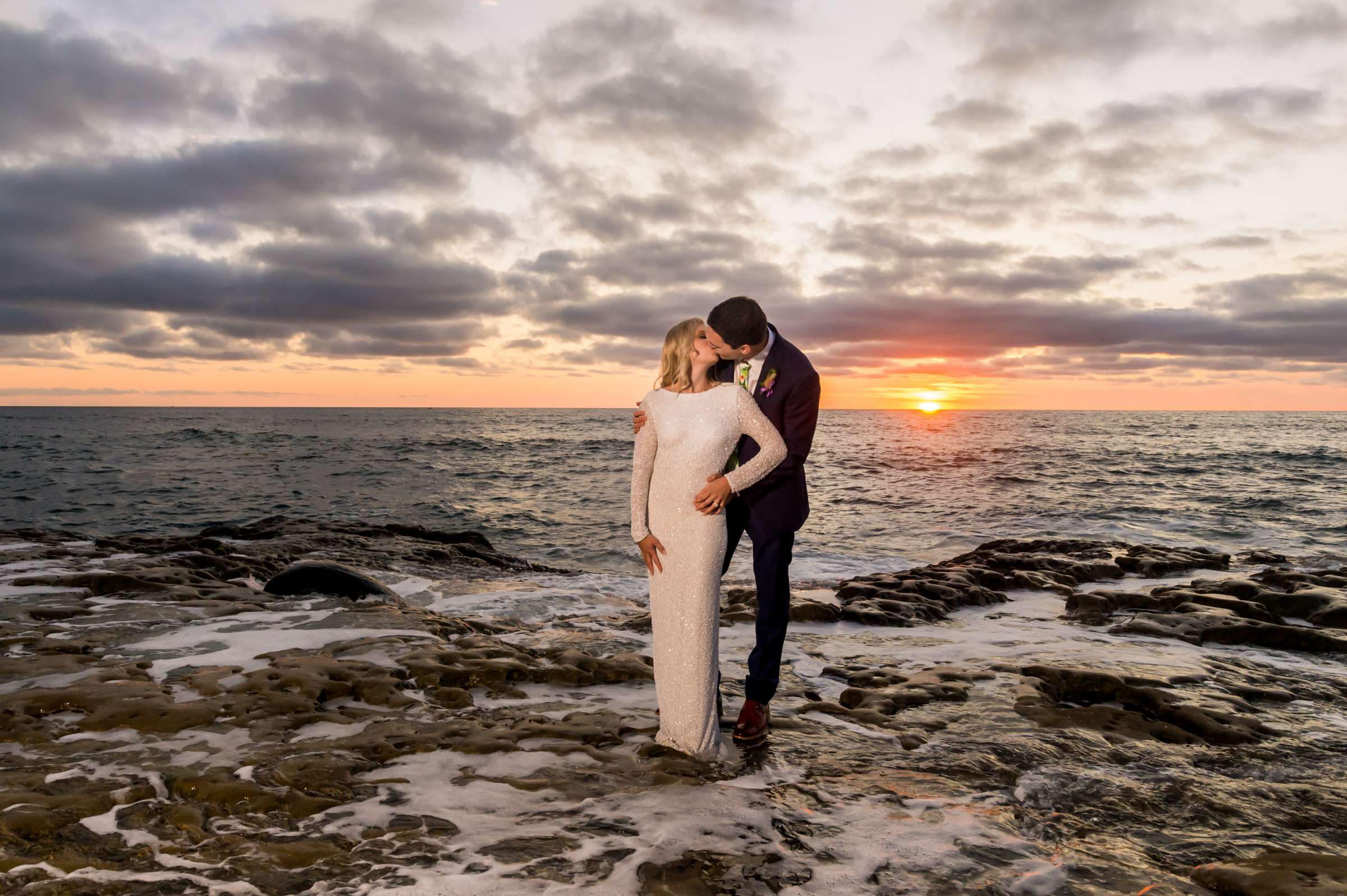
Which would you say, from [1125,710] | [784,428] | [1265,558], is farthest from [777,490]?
[1265,558]

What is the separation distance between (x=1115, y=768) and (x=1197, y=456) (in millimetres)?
44412

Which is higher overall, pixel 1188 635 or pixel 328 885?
pixel 328 885

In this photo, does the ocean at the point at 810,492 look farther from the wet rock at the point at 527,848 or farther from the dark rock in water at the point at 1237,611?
the wet rock at the point at 527,848

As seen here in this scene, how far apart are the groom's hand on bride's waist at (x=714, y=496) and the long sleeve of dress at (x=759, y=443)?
0.13ft

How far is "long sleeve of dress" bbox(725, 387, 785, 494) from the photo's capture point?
3.96m

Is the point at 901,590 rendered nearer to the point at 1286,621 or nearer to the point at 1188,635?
the point at 1188,635

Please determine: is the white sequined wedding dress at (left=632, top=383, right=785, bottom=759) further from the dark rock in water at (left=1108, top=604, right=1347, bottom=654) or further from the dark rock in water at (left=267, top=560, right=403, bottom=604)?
the dark rock in water at (left=1108, top=604, right=1347, bottom=654)

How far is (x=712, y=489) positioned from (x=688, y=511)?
23 centimetres

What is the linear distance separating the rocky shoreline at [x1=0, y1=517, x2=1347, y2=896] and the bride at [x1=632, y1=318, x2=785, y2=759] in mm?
359

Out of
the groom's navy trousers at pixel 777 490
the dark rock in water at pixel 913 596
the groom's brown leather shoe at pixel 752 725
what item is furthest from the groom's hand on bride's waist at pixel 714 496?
the dark rock in water at pixel 913 596

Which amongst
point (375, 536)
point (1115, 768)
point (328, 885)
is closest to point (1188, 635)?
point (1115, 768)

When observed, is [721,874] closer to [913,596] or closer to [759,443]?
[759,443]

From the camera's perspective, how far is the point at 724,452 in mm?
4020

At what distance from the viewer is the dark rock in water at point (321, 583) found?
8891mm
